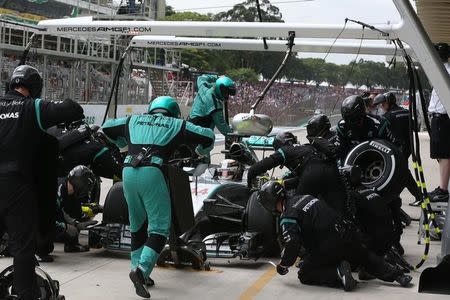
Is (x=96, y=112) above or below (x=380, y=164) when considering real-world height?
below

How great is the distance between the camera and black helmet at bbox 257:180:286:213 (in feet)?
21.7

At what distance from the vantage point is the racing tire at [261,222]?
23.8 feet

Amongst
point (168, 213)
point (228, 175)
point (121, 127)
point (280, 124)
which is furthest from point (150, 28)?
point (280, 124)

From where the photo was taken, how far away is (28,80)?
5082mm

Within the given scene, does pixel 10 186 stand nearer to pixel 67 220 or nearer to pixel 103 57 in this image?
pixel 67 220

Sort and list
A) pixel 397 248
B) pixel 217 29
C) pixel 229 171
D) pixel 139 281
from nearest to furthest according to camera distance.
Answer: pixel 139 281 < pixel 397 248 < pixel 229 171 < pixel 217 29

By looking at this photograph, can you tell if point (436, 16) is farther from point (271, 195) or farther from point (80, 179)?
point (80, 179)

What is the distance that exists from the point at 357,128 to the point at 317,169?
103cm

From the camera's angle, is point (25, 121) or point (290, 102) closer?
point (25, 121)

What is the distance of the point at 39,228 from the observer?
195 inches

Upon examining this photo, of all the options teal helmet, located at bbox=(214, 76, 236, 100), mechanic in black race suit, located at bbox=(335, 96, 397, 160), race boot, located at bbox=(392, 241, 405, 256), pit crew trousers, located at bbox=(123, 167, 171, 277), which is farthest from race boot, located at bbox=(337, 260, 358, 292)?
teal helmet, located at bbox=(214, 76, 236, 100)

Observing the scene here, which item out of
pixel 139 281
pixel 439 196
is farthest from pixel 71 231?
pixel 439 196

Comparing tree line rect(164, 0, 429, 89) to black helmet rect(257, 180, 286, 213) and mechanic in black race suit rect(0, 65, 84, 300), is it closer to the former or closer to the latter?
black helmet rect(257, 180, 286, 213)

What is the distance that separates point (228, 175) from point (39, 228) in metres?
3.51
